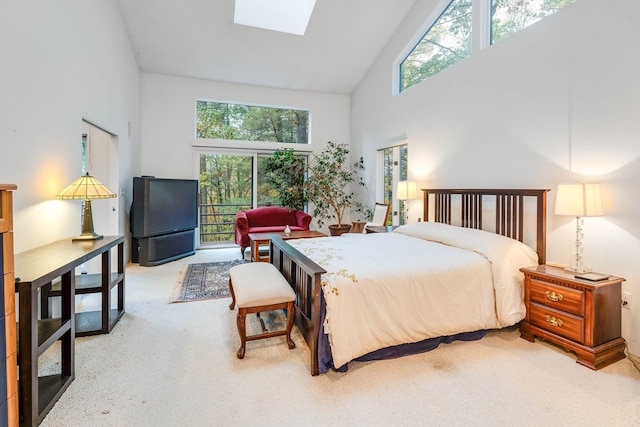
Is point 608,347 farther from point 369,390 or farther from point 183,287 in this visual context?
point 183,287

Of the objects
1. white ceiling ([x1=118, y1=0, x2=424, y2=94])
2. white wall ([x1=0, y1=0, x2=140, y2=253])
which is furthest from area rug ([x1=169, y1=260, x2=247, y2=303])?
white ceiling ([x1=118, y1=0, x2=424, y2=94])

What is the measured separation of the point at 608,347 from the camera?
85.6 inches

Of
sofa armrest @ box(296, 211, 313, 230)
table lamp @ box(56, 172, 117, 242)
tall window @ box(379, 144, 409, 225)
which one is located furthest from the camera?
sofa armrest @ box(296, 211, 313, 230)

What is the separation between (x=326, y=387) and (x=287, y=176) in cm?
481

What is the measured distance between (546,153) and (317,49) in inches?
153

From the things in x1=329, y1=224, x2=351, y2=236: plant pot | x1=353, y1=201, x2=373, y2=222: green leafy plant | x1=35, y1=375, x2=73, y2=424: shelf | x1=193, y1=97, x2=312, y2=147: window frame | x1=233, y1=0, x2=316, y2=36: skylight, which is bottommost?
x1=35, y1=375, x2=73, y2=424: shelf

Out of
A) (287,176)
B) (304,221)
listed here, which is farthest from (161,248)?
(287,176)

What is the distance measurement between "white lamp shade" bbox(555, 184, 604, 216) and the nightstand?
1.53 feet

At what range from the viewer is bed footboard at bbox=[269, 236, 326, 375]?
199cm

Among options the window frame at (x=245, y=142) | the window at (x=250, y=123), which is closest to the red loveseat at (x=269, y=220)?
Answer: the window frame at (x=245, y=142)

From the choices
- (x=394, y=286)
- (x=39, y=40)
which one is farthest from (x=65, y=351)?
(x=39, y=40)

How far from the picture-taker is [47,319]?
2016 mm

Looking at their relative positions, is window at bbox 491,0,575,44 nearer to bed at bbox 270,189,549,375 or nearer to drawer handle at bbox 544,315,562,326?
bed at bbox 270,189,549,375

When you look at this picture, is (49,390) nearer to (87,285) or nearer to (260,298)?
(87,285)
